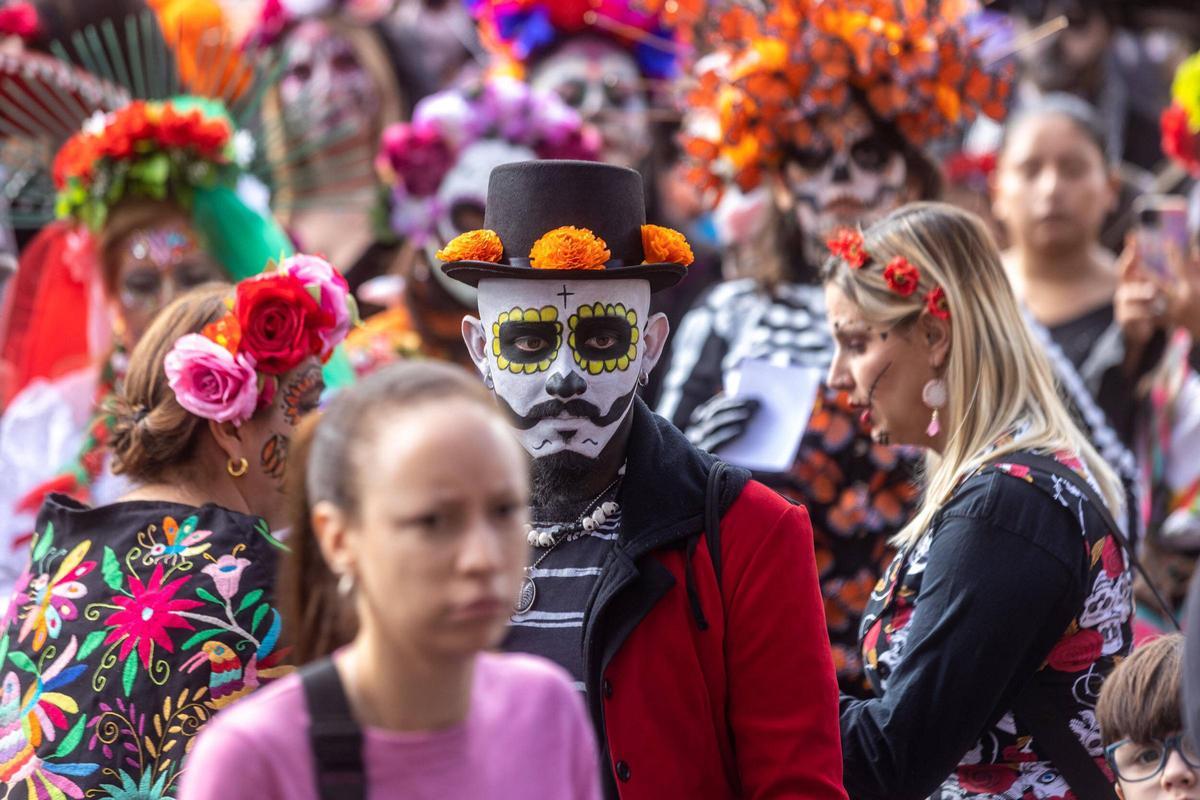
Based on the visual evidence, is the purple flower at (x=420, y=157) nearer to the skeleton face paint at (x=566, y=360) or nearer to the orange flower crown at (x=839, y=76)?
the orange flower crown at (x=839, y=76)

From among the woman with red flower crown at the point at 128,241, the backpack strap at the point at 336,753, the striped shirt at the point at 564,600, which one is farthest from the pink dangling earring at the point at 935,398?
the woman with red flower crown at the point at 128,241

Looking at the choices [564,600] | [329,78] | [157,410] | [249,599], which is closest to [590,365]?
[564,600]

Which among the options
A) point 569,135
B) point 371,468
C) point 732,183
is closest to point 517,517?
point 371,468

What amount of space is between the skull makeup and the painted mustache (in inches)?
127

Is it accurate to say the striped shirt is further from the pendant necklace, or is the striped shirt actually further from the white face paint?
the white face paint

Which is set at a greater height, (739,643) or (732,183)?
(732,183)

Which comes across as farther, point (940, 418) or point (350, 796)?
point (940, 418)

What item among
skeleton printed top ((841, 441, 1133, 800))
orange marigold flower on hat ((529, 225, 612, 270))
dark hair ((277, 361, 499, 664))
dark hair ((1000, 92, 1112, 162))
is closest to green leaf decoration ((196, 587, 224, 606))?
dark hair ((277, 361, 499, 664))

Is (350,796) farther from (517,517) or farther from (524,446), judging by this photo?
(524,446)

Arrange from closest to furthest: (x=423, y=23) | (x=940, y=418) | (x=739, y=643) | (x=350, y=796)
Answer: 1. (x=350, y=796)
2. (x=739, y=643)
3. (x=940, y=418)
4. (x=423, y=23)

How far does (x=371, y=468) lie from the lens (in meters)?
1.90

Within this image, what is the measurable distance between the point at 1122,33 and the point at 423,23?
3622mm

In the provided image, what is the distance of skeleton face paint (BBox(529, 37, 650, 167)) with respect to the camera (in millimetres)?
7070

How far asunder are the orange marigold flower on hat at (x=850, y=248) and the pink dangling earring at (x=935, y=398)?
30cm
